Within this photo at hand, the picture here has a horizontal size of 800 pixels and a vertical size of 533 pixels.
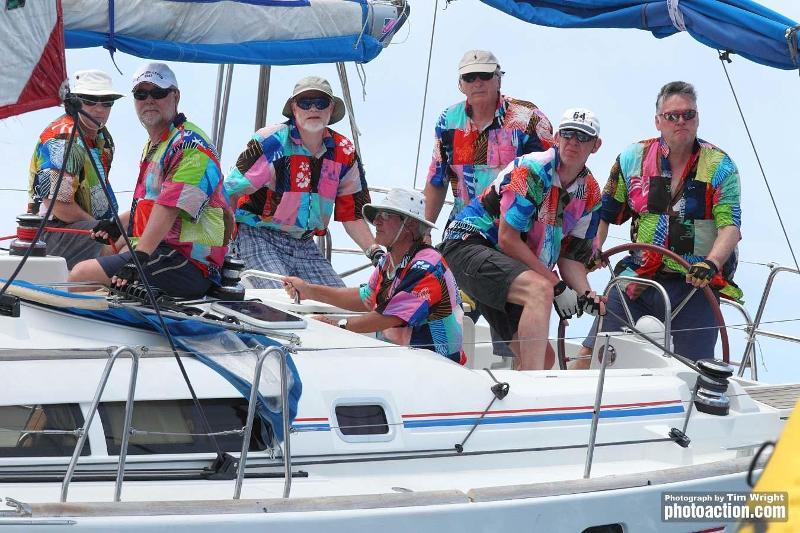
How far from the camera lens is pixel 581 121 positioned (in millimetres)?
5367

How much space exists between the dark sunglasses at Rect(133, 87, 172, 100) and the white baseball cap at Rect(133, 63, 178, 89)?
16 millimetres

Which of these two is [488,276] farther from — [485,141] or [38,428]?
[38,428]

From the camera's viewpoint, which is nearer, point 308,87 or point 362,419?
point 362,419

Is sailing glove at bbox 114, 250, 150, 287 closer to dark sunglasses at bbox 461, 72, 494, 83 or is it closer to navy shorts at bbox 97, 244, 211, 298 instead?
navy shorts at bbox 97, 244, 211, 298

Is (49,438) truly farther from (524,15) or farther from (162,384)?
(524,15)

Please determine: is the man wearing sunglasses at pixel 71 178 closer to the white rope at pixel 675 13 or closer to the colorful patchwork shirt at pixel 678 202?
the colorful patchwork shirt at pixel 678 202

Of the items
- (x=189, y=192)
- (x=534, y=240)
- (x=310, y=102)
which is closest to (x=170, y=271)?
(x=189, y=192)

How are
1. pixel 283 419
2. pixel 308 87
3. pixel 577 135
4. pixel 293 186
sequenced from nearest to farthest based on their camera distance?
pixel 283 419 → pixel 577 135 → pixel 308 87 → pixel 293 186

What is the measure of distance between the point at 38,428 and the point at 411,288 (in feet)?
4.80

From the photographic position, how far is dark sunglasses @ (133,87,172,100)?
5.17 meters

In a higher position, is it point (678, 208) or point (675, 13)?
point (675, 13)

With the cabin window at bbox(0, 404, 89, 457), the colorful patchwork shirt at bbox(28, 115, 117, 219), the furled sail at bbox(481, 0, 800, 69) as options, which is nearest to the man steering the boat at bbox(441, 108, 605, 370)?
the furled sail at bbox(481, 0, 800, 69)

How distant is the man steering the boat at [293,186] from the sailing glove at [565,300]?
0.91 meters

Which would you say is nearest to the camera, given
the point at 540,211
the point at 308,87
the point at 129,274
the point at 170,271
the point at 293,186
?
the point at 129,274
